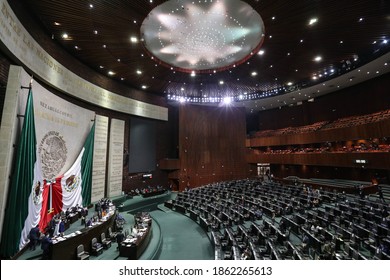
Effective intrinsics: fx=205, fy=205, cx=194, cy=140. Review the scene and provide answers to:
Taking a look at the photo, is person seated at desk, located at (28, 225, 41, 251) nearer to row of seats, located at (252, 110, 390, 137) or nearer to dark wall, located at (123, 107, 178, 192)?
dark wall, located at (123, 107, 178, 192)

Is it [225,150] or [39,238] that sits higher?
[225,150]

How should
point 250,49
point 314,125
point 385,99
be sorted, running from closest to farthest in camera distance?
point 250,49, point 385,99, point 314,125

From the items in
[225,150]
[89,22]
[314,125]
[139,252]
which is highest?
[89,22]

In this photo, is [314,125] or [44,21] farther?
[314,125]

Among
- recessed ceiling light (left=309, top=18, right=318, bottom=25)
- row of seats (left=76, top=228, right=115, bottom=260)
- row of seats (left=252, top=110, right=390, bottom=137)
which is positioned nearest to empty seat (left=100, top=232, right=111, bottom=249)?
row of seats (left=76, top=228, right=115, bottom=260)

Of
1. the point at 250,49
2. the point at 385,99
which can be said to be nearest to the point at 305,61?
the point at 250,49

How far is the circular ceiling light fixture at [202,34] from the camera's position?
10.1m

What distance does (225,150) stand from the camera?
79.5 ft

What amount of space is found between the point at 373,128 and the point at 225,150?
13540 mm

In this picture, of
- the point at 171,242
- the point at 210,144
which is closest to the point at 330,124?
the point at 210,144

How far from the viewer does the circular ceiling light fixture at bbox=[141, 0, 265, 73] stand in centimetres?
1006

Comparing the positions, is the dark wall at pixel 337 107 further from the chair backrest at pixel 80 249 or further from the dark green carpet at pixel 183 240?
the chair backrest at pixel 80 249

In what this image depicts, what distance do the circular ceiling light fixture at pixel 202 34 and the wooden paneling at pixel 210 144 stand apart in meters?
8.08

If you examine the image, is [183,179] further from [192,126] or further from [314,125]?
[314,125]
